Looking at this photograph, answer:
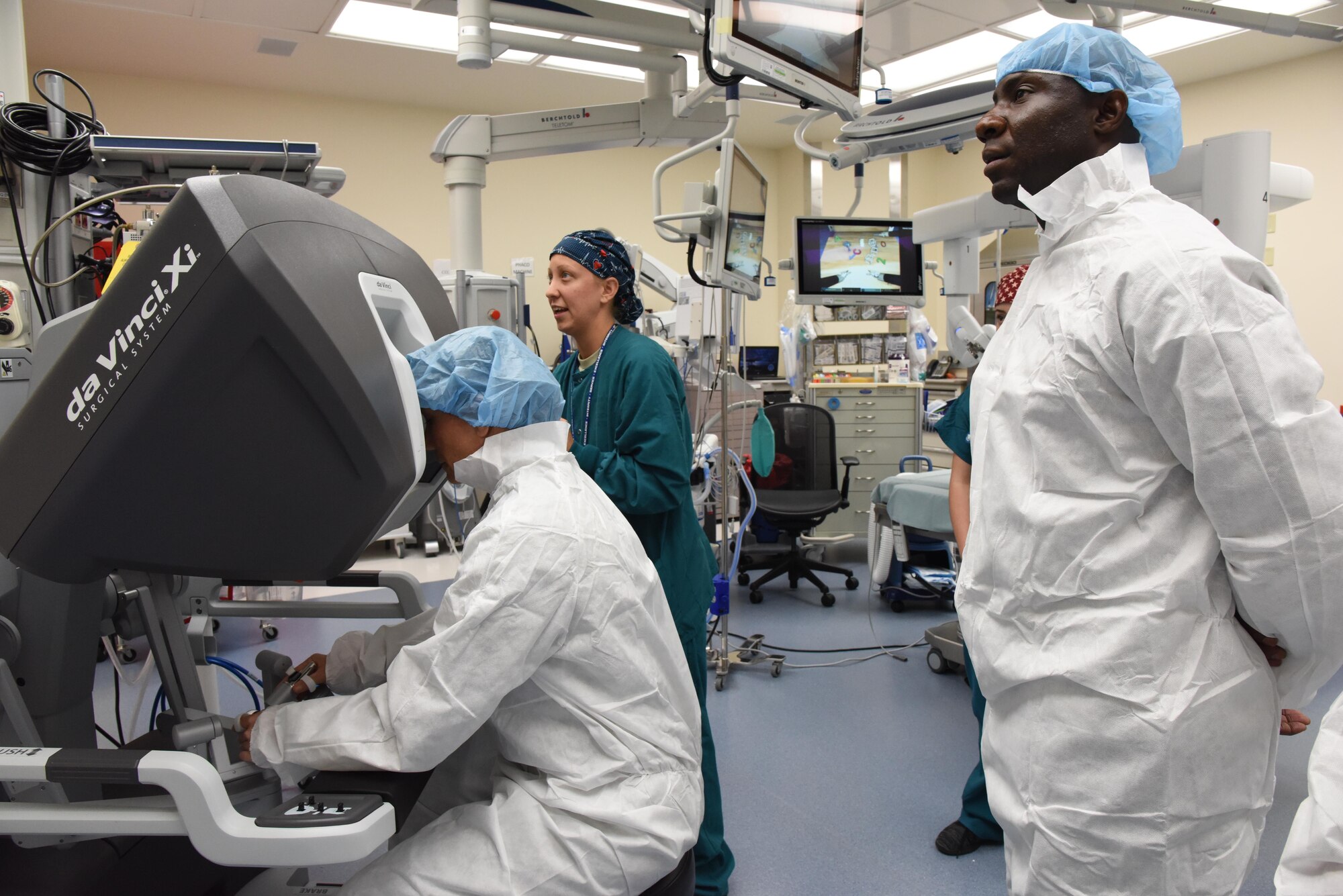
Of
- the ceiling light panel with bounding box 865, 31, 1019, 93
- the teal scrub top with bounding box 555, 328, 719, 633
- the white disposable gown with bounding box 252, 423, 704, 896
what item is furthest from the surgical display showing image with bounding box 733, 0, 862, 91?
the ceiling light panel with bounding box 865, 31, 1019, 93

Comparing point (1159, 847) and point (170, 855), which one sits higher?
point (1159, 847)

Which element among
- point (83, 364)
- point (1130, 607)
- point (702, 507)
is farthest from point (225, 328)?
point (702, 507)

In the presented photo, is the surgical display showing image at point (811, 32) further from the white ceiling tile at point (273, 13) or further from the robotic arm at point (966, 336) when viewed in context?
A: the white ceiling tile at point (273, 13)

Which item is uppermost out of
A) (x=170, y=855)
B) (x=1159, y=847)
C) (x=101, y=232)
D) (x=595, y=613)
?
(x=101, y=232)

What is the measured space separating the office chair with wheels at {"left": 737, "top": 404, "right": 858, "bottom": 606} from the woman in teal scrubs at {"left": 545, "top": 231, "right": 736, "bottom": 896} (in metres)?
2.81

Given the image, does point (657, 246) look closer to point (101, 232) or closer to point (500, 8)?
point (500, 8)

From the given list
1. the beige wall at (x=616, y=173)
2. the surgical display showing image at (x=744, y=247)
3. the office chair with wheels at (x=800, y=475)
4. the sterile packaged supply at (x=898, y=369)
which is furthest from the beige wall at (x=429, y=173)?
the surgical display showing image at (x=744, y=247)

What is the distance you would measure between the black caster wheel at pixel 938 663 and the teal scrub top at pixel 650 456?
179 centimetres

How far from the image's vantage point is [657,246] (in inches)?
329

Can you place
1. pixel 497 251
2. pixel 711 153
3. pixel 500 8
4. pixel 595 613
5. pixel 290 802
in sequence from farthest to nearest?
pixel 711 153 < pixel 497 251 < pixel 500 8 < pixel 595 613 < pixel 290 802

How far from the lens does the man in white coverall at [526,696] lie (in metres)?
1.04

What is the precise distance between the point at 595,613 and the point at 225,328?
0.55 m

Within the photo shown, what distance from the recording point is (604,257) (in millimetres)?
1978

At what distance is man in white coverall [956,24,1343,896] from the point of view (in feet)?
3.10
